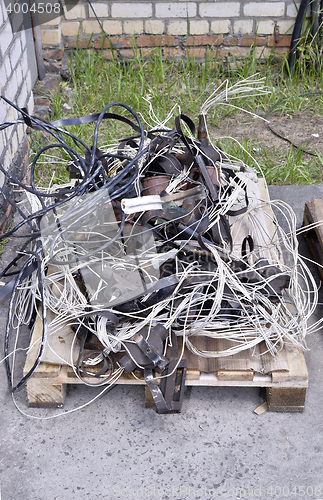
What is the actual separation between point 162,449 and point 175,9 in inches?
139

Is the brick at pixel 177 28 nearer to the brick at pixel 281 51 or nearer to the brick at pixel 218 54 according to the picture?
the brick at pixel 218 54

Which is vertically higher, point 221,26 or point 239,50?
point 221,26

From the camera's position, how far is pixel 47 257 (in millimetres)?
2117

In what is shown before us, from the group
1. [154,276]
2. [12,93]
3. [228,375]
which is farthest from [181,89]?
[228,375]

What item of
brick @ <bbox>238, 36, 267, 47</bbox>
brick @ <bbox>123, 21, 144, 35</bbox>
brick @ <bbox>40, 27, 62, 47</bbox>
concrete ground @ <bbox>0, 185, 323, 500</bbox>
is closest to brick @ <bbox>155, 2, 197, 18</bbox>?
brick @ <bbox>123, 21, 144, 35</bbox>

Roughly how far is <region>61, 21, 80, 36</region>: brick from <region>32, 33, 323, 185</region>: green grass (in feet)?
0.52

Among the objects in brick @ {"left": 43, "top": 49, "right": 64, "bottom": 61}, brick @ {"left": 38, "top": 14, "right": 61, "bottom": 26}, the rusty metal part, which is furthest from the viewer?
brick @ {"left": 43, "top": 49, "right": 64, "bottom": 61}

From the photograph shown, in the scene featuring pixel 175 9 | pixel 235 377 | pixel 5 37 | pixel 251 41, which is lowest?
pixel 235 377

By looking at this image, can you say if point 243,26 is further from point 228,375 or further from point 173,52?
point 228,375

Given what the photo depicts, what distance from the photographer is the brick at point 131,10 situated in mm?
4004

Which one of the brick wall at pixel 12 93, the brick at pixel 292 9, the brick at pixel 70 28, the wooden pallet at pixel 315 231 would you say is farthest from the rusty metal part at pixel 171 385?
the brick at pixel 292 9

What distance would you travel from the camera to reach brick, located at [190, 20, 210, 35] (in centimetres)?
411

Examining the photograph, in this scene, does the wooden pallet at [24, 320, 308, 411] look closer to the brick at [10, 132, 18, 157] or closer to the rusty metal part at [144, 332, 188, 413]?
the rusty metal part at [144, 332, 188, 413]

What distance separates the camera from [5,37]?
8.83 ft
